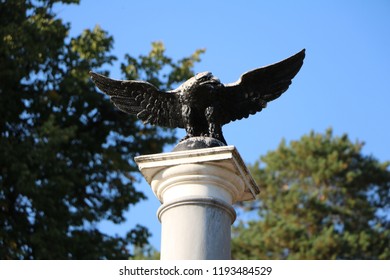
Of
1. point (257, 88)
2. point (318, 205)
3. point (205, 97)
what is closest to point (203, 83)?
point (205, 97)

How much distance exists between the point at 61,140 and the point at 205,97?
802 centimetres

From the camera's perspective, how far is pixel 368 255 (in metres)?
23.1

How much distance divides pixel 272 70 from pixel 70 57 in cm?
938

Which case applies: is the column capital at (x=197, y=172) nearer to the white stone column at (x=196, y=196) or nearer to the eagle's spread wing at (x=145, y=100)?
the white stone column at (x=196, y=196)

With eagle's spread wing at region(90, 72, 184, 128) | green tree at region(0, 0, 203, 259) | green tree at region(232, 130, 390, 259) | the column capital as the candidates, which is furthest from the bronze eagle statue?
green tree at region(232, 130, 390, 259)

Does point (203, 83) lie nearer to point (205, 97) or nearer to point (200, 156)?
point (205, 97)

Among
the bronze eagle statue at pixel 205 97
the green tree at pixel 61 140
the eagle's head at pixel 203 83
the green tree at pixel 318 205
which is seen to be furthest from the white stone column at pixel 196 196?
the green tree at pixel 318 205

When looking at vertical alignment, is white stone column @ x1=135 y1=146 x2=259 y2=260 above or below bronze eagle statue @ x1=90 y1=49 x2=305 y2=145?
below

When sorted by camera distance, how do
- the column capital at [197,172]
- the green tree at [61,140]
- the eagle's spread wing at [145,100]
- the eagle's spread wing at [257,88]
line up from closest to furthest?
the column capital at [197,172] → the eagle's spread wing at [257,88] → the eagle's spread wing at [145,100] → the green tree at [61,140]

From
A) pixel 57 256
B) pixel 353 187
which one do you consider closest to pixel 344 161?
pixel 353 187

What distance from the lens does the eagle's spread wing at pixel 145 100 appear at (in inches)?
277

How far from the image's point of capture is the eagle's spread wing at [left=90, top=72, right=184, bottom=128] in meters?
7.02

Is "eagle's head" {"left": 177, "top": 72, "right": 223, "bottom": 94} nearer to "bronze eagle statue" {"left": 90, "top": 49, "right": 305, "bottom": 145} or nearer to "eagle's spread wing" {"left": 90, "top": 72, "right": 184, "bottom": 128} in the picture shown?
"bronze eagle statue" {"left": 90, "top": 49, "right": 305, "bottom": 145}

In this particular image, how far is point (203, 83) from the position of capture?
6.60 metres
